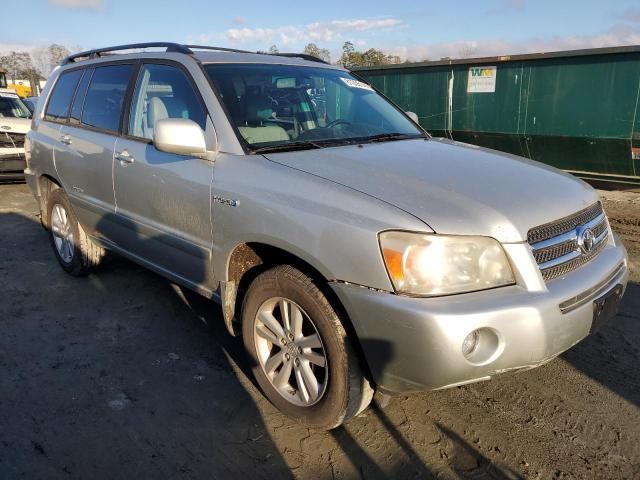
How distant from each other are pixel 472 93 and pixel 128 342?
8277 millimetres

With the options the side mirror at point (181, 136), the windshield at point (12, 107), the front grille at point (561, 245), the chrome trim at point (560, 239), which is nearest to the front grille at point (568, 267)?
the front grille at point (561, 245)

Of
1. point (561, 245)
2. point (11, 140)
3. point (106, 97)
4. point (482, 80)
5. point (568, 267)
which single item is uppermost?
point (482, 80)

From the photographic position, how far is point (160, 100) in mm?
3512

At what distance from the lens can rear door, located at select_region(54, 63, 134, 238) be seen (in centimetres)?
386

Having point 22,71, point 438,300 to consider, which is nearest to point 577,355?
point 438,300

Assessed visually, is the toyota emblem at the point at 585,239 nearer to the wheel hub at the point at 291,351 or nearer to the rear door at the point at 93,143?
the wheel hub at the point at 291,351

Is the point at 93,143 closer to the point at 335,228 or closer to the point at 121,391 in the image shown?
the point at 121,391

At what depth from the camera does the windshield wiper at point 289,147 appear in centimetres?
289

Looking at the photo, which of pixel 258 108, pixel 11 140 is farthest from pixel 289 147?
pixel 11 140

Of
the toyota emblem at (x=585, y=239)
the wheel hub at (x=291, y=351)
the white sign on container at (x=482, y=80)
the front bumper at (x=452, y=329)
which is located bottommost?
the wheel hub at (x=291, y=351)

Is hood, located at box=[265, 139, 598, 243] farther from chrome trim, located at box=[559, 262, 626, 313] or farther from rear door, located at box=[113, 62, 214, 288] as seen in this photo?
rear door, located at box=[113, 62, 214, 288]

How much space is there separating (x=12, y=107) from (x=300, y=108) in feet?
30.2

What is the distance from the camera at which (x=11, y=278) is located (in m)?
4.82

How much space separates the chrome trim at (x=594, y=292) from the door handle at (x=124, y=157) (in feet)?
9.06
